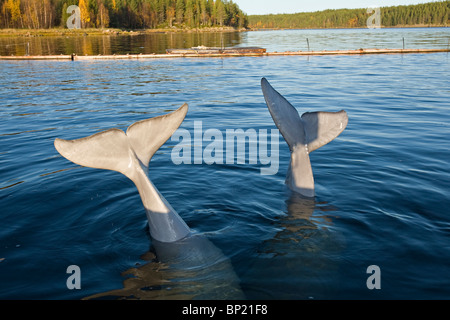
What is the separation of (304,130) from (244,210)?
6.91 feet

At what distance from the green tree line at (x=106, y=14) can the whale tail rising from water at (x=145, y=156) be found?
13977cm

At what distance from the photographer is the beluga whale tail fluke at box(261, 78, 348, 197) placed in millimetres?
7602

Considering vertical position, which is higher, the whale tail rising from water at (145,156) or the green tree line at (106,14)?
the green tree line at (106,14)

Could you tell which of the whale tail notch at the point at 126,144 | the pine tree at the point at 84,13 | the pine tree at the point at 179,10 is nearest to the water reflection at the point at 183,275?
the whale tail notch at the point at 126,144

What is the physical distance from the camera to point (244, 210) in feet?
26.5

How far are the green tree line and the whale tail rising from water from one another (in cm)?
13977

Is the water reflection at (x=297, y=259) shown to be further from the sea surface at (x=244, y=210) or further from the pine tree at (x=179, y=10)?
the pine tree at (x=179, y=10)

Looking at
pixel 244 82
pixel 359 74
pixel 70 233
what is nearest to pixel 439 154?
pixel 70 233

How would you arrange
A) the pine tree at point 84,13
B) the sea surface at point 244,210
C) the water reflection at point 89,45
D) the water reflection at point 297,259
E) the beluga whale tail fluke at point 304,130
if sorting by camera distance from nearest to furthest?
the water reflection at point 297,259
the sea surface at point 244,210
the beluga whale tail fluke at point 304,130
the water reflection at point 89,45
the pine tree at point 84,13

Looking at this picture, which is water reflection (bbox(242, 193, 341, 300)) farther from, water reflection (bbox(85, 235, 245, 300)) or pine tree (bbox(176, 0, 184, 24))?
pine tree (bbox(176, 0, 184, 24))

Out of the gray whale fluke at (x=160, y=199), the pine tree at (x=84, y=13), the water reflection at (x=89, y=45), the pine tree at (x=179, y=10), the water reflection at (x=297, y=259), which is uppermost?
the pine tree at (x=179, y=10)

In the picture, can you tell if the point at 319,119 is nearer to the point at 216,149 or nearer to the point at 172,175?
the point at 172,175

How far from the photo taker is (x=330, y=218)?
24.6ft

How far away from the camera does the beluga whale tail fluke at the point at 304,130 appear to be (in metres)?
7.60
